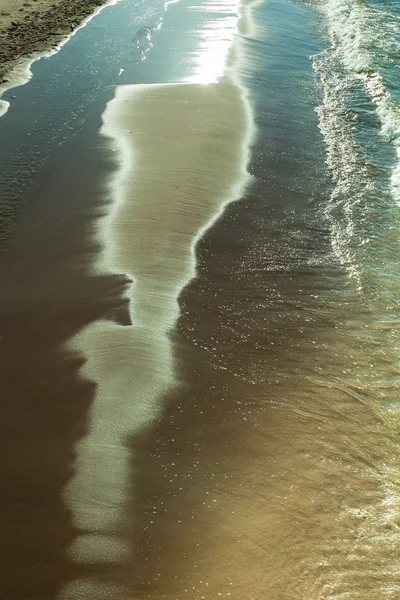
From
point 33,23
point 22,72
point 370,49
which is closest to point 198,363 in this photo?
point 22,72

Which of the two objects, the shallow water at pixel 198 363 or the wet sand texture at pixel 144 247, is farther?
the wet sand texture at pixel 144 247

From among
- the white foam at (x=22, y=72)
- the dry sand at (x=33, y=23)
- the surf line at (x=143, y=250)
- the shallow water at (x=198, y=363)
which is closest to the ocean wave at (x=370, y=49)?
the shallow water at (x=198, y=363)

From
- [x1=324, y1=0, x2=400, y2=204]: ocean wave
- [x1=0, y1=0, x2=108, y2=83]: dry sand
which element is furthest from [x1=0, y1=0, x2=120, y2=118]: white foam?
[x1=324, y1=0, x2=400, y2=204]: ocean wave

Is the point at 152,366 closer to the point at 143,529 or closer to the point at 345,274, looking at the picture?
the point at 143,529

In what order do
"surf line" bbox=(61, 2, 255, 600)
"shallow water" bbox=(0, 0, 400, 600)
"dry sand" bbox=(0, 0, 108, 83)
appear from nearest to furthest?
"shallow water" bbox=(0, 0, 400, 600), "surf line" bbox=(61, 2, 255, 600), "dry sand" bbox=(0, 0, 108, 83)

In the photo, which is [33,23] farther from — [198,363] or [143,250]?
[198,363]

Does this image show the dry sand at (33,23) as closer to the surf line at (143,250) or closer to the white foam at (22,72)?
the white foam at (22,72)

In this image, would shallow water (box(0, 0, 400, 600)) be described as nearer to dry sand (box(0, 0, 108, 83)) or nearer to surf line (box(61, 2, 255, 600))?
surf line (box(61, 2, 255, 600))
